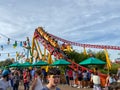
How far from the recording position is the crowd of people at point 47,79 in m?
5.62

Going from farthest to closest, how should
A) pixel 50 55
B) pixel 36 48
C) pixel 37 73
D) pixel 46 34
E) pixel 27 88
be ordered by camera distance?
pixel 36 48
pixel 46 34
pixel 50 55
pixel 27 88
pixel 37 73

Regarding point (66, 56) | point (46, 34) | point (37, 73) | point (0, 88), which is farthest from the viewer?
point (46, 34)

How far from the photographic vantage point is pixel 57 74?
5582mm

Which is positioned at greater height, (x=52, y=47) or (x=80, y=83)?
(x=52, y=47)

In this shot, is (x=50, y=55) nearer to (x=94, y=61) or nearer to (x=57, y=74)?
(x=94, y=61)

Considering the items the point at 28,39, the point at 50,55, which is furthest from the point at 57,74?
the point at 28,39

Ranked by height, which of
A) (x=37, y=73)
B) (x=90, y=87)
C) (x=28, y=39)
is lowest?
(x=90, y=87)

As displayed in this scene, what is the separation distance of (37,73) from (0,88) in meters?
1.81

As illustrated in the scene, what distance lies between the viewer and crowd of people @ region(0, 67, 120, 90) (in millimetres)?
5625

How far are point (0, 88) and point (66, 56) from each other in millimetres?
30170

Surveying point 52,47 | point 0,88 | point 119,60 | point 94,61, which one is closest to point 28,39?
point 52,47

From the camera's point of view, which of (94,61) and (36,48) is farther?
(36,48)

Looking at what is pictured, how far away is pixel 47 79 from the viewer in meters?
6.12

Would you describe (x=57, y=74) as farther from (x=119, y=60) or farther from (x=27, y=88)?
(x=119, y=60)
